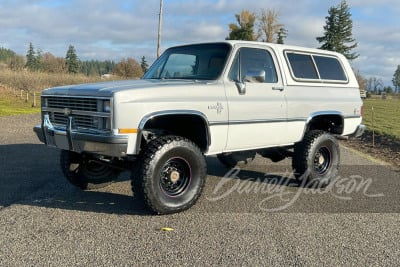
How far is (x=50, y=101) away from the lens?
558 cm

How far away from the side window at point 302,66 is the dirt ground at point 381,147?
11.4ft

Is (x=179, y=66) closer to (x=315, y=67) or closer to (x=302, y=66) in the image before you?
(x=302, y=66)

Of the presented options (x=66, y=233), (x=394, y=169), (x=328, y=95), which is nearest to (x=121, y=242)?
(x=66, y=233)

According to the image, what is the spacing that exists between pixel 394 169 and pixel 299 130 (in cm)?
313

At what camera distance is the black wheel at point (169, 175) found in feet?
16.3

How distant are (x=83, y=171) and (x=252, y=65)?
9.40 feet

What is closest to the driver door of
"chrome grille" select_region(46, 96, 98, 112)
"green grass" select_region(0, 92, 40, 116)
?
"chrome grille" select_region(46, 96, 98, 112)

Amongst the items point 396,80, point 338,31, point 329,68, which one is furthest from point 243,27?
point 396,80

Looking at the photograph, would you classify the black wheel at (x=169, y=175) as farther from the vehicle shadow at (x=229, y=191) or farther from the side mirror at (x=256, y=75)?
the side mirror at (x=256, y=75)

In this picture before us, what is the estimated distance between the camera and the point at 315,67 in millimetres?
7125

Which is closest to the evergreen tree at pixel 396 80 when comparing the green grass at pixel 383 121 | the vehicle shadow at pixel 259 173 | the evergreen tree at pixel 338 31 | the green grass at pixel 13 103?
the evergreen tree at pixel 338 31

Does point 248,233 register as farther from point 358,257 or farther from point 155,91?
point 155,91

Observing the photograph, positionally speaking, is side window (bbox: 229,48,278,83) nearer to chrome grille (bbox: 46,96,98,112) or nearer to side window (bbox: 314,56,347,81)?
side window (bbox: 314,56,347,81)

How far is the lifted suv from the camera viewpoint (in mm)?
4844
